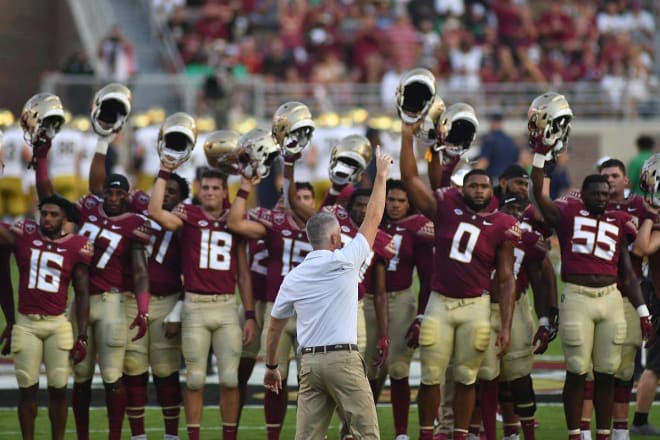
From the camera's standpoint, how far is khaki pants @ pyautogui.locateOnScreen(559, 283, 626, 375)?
8477 millimetres

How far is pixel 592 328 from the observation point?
8516mm

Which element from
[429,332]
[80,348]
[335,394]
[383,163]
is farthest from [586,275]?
[80,348]

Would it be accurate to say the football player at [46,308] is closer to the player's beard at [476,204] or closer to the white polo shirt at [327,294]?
the white polo shirt at [327,294]

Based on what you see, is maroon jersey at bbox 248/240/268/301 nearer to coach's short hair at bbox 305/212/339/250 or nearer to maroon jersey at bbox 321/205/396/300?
maroon jersey at bbox 321/205/396/300

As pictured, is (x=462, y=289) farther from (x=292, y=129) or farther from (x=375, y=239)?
(x=292, y=129)

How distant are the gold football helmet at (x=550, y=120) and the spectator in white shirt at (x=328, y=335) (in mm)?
1724

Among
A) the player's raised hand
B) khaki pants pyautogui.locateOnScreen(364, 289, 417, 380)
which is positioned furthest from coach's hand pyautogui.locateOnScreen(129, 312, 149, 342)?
the player's raised hand

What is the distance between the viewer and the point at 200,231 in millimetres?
8680

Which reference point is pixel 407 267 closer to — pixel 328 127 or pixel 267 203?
pixel 267 203

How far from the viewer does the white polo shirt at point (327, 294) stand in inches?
280

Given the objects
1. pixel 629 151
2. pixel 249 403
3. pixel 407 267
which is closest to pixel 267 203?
pixel 249 403

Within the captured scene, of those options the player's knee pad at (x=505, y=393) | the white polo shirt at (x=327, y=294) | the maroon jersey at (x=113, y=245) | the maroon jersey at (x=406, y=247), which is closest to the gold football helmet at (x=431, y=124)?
the maroon jersey at (x=406, y=247)

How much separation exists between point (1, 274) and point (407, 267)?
2.50m

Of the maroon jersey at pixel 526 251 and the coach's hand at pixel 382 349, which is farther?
the maroon jersey at pixel 526 251
